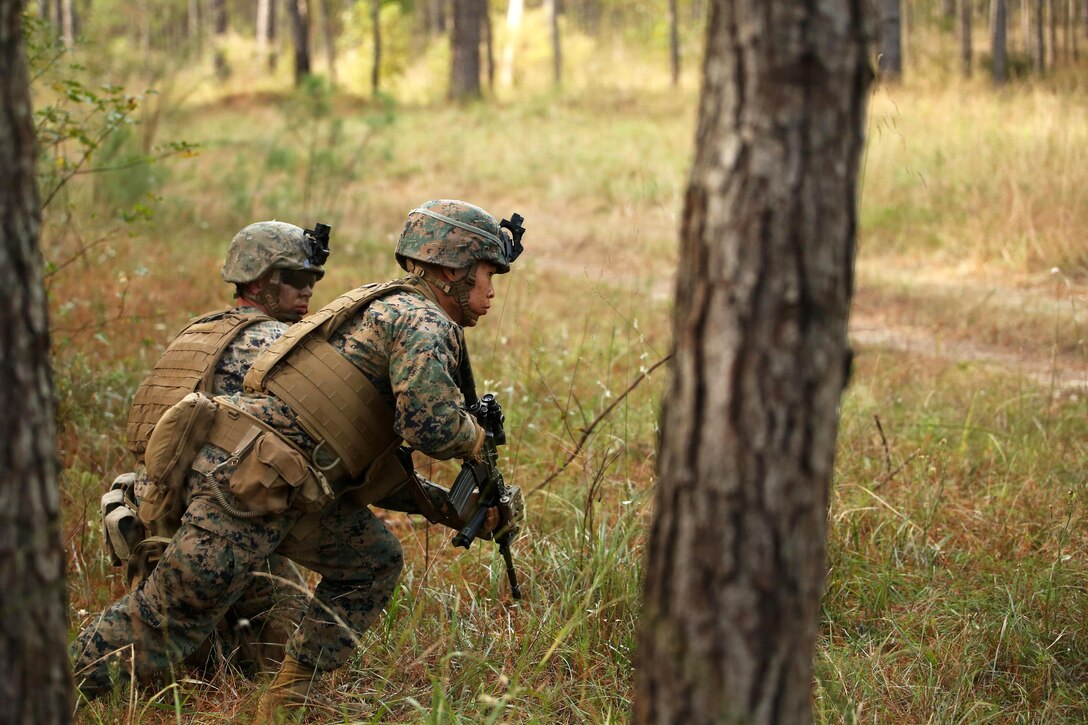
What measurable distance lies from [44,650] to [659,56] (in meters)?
25.7

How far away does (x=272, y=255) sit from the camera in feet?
13.1

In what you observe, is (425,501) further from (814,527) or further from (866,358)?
(866,358)

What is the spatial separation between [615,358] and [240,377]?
329 centimetres

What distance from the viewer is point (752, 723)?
1860 mm

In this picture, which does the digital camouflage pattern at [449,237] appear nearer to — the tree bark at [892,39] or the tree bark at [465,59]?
the tree bark at [892,39]

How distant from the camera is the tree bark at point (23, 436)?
179 centimetres

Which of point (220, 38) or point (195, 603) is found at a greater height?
point (220, 38)

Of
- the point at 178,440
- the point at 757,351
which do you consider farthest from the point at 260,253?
the point at 757,351

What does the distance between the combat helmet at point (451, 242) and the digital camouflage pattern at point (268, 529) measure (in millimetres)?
152

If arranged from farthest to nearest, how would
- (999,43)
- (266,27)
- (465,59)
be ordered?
(266,27) → (465,59) → (999,43)

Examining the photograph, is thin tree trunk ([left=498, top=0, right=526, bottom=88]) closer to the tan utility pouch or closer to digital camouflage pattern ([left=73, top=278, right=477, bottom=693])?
digital camouflage pattern ([left=73, top=278, right=477, bottom=693])

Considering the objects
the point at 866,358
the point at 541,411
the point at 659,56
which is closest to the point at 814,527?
the point at 541,411

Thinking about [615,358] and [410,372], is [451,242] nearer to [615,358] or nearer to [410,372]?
[410,372]

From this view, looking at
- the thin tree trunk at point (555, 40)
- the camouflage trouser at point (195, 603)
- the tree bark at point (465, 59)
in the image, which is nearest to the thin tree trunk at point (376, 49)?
the tree bark at point (465, 59)
